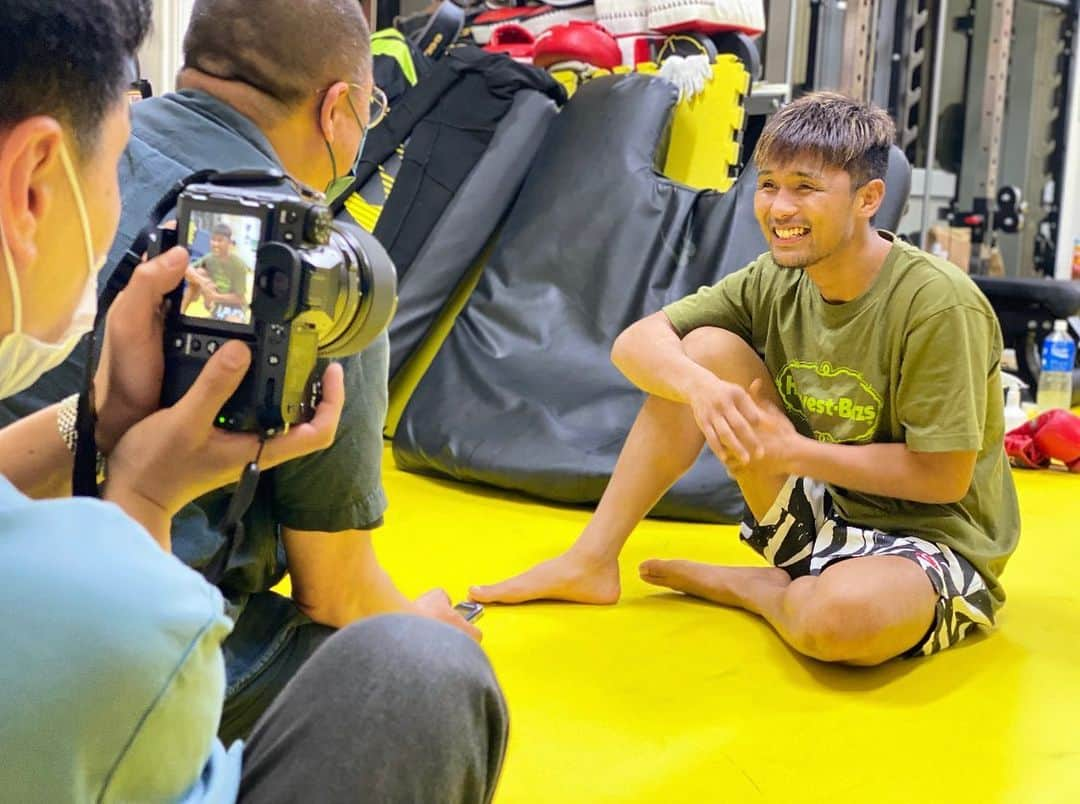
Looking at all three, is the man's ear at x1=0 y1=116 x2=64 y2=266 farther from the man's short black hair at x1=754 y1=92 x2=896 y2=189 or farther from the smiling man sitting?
the man's short black hair at x1=754 y1=92 x2=896 y2=189

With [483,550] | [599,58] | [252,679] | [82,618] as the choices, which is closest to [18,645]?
[82,618]

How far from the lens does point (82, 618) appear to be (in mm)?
445

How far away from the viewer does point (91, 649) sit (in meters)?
0.45

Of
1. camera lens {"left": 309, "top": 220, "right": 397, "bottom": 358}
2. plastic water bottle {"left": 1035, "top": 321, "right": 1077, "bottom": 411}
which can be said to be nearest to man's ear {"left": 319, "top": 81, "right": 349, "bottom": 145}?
camera lens {"left": 309, "top": 220, "right": 397, "bottom": 358}

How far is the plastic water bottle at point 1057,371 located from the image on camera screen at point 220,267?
296 cm

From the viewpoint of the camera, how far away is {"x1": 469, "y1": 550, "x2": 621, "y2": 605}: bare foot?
1.67 m

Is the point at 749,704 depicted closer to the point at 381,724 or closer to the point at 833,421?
the point at 833,421

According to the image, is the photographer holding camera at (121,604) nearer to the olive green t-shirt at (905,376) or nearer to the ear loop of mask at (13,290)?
the ear loop of mask at (13,290)

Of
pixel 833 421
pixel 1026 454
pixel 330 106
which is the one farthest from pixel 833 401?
pixel 1026 454

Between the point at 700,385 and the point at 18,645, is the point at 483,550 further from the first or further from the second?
the point at 18,645

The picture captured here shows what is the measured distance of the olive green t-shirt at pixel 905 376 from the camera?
4.72 ft

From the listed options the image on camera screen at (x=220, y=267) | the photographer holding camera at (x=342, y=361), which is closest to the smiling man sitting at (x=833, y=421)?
the photographer holding camera at (x=342, y=361)

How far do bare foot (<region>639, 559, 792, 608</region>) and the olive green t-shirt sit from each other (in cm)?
14

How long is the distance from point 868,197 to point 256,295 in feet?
3.36
